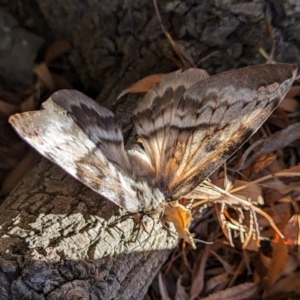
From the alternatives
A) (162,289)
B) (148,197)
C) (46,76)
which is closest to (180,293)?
(162,289)

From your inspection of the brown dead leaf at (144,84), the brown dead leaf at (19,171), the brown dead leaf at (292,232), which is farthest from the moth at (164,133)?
the brown dead leaf at (19,171)

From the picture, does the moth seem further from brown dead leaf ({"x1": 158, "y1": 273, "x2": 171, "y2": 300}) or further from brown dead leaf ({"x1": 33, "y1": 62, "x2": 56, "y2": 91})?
brown dead leaf ({"x1": 33, "y1": 62, "x2": 56, "y2": 91})

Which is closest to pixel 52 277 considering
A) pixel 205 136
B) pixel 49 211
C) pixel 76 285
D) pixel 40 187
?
pixel 76 285

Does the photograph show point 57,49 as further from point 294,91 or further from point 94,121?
point 294,91

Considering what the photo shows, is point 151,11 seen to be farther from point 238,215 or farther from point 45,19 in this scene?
point 238,215

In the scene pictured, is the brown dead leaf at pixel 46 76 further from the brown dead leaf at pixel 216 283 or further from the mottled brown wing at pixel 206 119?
the brown dead leaf at pixel 216 283
